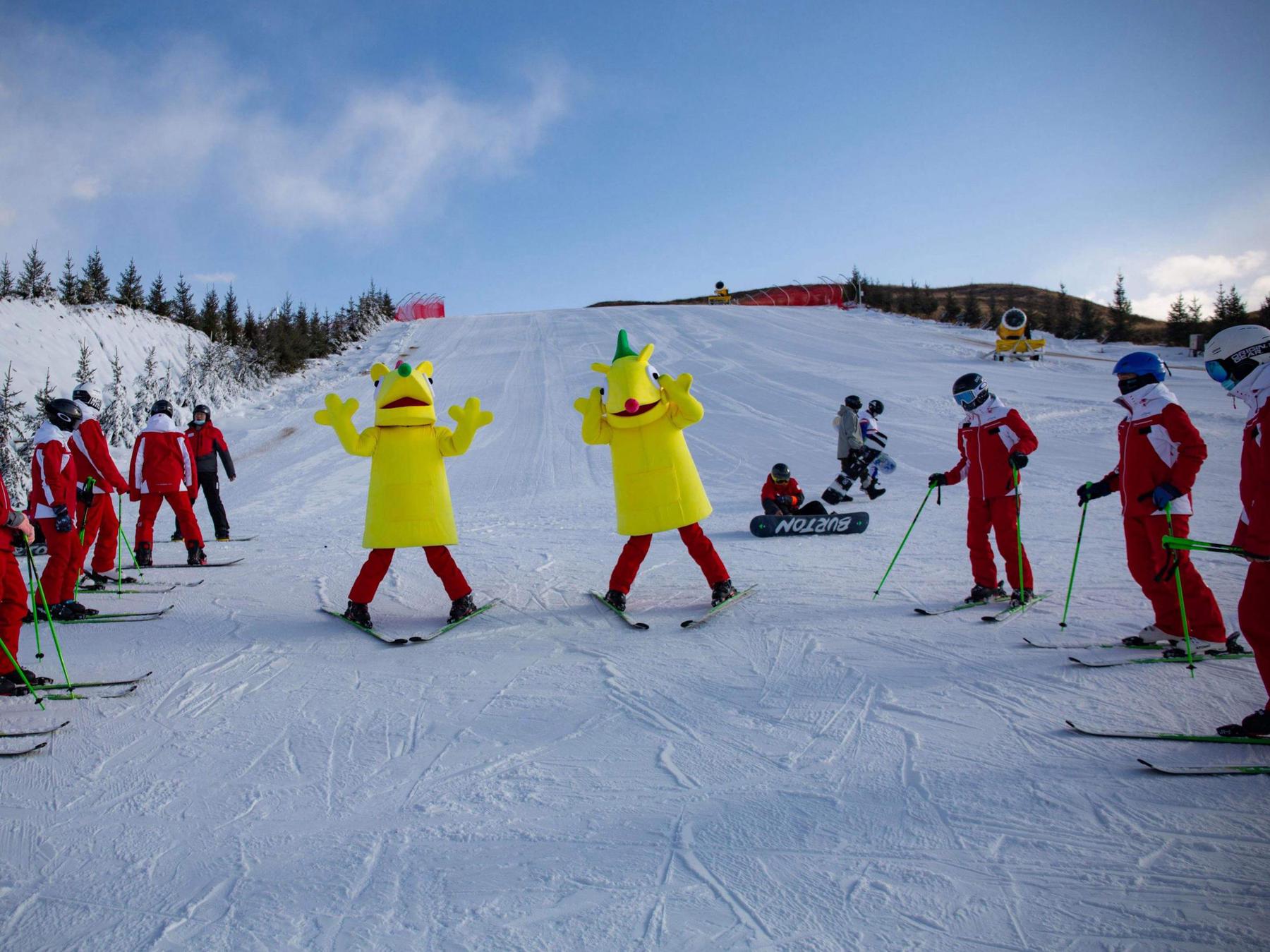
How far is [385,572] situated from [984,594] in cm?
440

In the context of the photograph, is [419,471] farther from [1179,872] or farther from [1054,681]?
[1179,872]

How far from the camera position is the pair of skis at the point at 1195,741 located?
2.89m

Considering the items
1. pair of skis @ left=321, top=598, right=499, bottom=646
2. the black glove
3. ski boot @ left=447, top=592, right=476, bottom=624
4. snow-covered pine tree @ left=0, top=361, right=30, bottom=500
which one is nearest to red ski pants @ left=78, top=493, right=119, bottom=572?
pair of skis @ left=321, top=598, right=499, bottom=646

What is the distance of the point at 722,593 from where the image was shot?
5.49 m

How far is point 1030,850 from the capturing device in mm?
2459

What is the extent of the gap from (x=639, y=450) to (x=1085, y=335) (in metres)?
30.2

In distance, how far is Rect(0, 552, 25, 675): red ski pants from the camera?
13.2 feet

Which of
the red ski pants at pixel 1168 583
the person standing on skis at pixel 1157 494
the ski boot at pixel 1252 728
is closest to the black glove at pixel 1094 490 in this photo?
the person standing on skis at pixel 1157 494

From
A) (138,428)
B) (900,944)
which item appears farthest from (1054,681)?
(138,428)

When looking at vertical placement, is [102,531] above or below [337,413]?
below

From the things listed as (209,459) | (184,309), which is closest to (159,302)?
(184,309)

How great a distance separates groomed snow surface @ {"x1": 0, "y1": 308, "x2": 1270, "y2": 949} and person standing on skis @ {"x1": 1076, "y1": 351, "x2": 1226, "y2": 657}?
36 cm

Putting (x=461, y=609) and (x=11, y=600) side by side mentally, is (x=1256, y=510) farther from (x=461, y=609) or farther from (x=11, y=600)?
(x=11, y=600)

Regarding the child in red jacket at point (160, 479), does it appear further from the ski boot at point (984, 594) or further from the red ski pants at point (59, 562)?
the ski boot at point (984, 594)
